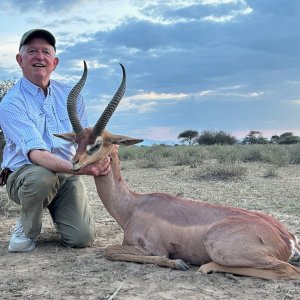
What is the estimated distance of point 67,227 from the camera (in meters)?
7.62

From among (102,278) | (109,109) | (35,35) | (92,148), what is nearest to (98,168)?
(92,148)

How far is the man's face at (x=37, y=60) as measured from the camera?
7.64 metres

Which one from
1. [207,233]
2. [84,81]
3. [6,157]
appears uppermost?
[84,81]

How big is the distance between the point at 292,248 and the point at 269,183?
8517 mm

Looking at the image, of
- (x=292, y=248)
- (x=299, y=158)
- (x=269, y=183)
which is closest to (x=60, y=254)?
(x=292, y=248)

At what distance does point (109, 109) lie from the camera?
21.4ft

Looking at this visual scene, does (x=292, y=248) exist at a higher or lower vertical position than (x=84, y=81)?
lower

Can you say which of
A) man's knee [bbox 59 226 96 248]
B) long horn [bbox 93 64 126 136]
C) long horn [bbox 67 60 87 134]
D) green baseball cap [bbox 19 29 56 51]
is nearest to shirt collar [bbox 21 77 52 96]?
green baseball cap [bbox 19 29 56 51]

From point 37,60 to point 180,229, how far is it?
345cm

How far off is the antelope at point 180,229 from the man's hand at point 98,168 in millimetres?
107

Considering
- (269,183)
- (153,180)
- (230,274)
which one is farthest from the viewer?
(153,180)

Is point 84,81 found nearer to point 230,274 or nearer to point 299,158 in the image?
point 230,274

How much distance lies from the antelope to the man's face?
0.95 m

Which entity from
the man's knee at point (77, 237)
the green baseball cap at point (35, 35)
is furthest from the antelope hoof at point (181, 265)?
the green baseball cap at point (35, 35)
